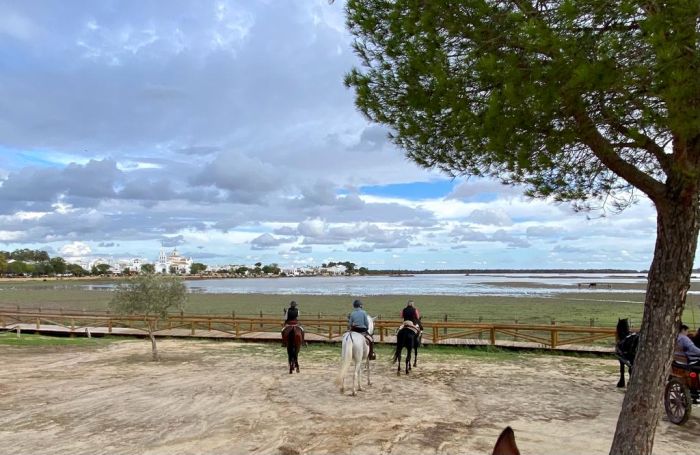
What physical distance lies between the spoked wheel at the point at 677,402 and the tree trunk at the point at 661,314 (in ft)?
14.9

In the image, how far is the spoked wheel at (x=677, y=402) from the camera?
26.3 feet

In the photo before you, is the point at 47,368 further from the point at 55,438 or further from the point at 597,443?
the point at 597,443

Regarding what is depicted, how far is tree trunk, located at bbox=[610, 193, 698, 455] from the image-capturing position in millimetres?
4371

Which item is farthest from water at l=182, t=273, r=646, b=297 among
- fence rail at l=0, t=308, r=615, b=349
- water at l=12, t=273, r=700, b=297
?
fence rail at l=0, t=308, r=615, b=349

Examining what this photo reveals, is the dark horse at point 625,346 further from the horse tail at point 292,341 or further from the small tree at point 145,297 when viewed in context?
the small tree at point 145,297

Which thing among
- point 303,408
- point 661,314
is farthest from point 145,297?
point 661,314

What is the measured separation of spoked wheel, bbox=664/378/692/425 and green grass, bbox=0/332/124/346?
18.4 metres

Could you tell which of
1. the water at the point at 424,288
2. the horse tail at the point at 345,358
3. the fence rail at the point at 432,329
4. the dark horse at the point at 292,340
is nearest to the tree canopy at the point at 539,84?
the horse tail at the point at 345,358

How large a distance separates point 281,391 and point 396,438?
3.99m

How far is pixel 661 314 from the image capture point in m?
4.41

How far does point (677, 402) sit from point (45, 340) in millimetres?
21428

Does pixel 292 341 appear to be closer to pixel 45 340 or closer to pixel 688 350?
pixel 688 350

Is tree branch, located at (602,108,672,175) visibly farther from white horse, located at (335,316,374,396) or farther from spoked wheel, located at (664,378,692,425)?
white horse, located at (335,316,374,396)

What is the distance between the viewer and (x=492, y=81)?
4.18 meters
